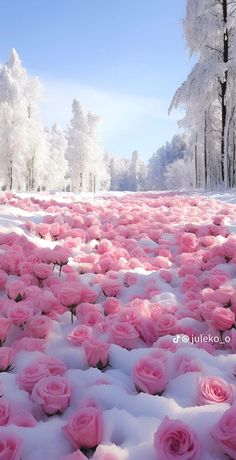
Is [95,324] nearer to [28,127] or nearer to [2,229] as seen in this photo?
[2,229]

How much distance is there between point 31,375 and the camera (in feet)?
5.92

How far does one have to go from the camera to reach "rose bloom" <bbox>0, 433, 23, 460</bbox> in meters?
1.30

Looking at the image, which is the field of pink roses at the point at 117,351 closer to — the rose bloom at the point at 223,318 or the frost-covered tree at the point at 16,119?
the rose bloom at the point at 223,318

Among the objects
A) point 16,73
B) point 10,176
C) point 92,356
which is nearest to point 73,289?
point 92,356

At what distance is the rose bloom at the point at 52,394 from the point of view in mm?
1642

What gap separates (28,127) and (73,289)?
92.8ft

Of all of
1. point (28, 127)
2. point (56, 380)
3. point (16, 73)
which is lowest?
point (56, 380)

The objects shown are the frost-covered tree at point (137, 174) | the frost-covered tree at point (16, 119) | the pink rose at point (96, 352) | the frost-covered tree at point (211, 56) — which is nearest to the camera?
the pink rose at point (96, 352)

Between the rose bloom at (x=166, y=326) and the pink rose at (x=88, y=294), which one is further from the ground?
the pink rose at (x=88, y=294)

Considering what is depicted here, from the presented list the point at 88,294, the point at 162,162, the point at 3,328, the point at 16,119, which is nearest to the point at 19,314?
the point at 3,328

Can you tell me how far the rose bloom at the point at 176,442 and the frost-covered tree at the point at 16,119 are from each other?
27572 millimetres

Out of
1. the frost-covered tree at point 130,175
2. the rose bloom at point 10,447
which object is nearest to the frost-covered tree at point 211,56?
the rose bloom at point 10,447

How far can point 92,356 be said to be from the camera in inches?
82.0

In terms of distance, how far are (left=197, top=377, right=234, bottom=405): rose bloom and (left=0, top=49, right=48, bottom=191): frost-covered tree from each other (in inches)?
1074
